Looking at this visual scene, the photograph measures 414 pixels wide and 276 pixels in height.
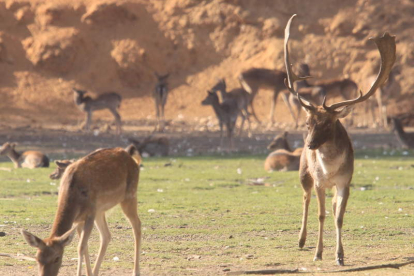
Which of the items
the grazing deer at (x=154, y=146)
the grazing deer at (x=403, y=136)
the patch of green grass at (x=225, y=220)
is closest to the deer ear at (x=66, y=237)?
the patch of green grass at (x=225, y=220)

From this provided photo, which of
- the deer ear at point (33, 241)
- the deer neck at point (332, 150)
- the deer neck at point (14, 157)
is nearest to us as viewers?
the deer ear at point (33, 241)

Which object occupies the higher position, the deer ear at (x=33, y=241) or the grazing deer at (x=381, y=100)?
the grazing deer at (x=381, y=100)

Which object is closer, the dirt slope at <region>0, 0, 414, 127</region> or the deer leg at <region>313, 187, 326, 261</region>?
the deer leg at <region>313, 187, 326, 261</region>

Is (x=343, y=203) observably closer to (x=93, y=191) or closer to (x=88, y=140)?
(x=93, y=191)

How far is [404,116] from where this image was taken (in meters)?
28.5

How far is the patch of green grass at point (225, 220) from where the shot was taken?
881 cm

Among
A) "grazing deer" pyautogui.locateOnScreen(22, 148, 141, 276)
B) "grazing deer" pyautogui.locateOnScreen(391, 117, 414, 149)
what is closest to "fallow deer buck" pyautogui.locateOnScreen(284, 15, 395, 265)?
"grazing deer" pyautogui.locateOnScreen(22, 148, 141, 276)

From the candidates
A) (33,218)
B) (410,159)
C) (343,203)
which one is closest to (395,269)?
(343,203)

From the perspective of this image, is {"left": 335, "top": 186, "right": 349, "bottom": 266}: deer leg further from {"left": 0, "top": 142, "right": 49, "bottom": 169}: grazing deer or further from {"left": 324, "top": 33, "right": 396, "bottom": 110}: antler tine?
{"left": 0, "top": 142, "right": 49, "bottom": 169}: grazing deer

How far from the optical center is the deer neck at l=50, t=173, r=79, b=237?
275 inches

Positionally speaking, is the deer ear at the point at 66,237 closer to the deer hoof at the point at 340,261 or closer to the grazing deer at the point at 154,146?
the deer hoof at the point at 340,261

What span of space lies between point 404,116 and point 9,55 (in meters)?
16.0

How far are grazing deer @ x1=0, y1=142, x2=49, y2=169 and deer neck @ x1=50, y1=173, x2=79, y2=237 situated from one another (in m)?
10.9

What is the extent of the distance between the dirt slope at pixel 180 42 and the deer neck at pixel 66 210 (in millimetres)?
27085
